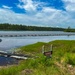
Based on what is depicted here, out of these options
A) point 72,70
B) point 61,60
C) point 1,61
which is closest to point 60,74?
point 72,70

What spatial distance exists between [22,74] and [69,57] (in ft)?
15.6

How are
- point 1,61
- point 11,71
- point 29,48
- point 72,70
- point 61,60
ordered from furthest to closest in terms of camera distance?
point 29,48, point 1,61, point 61,60, point 72,70, point 11,71

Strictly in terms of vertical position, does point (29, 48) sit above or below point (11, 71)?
below

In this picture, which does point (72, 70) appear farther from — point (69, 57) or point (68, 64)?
point (69, 57)

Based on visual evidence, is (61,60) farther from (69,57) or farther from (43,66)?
(43,66)

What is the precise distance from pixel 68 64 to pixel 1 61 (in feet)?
49.1

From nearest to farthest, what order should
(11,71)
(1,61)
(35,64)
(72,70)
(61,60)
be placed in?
1. (11,71)
2. (72,70)
3. (35,64)
4. (61,60)
5. (1,61)

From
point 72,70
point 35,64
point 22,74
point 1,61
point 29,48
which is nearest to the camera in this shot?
point 22,74

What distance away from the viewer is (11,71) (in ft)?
36.8

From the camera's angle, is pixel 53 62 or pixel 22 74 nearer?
pixel 22 74

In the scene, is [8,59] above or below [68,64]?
below

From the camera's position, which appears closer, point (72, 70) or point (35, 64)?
point (72, 70)

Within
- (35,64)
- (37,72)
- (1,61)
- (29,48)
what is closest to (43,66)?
(35,64)

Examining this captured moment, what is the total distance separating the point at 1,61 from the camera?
2691 cm
